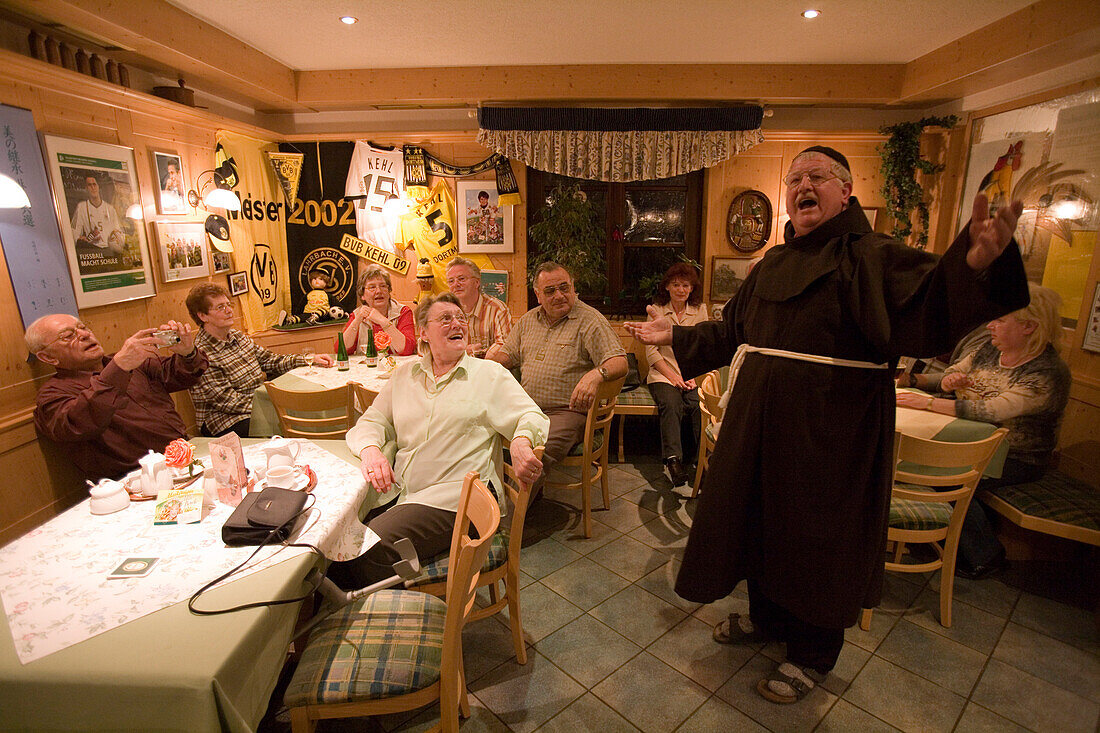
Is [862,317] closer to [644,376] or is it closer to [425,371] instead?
[425,371]

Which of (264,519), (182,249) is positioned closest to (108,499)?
(264,519)

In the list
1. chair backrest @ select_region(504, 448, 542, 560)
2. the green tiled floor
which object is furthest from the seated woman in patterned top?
chair backrest @ select_region(504, 448, 542, 560)

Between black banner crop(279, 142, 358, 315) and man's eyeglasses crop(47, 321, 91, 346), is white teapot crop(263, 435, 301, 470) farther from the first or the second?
black banner crop(279, 142, 358, 315)

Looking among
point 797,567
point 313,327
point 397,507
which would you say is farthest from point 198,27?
point 797,567

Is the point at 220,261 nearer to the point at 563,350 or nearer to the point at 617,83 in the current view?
the point at 563,350

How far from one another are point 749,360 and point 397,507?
135cm

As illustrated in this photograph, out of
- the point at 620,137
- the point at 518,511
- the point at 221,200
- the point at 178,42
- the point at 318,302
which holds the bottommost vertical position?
the point at 518,511

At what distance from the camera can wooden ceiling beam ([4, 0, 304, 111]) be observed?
2660 mm

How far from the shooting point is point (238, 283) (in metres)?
4.31

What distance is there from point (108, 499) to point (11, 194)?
186 centimetres

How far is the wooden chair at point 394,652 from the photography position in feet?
4.39

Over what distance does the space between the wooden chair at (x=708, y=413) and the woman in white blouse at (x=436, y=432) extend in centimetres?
102

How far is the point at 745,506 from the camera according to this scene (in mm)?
1868

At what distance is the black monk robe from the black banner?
4113 millimetres
